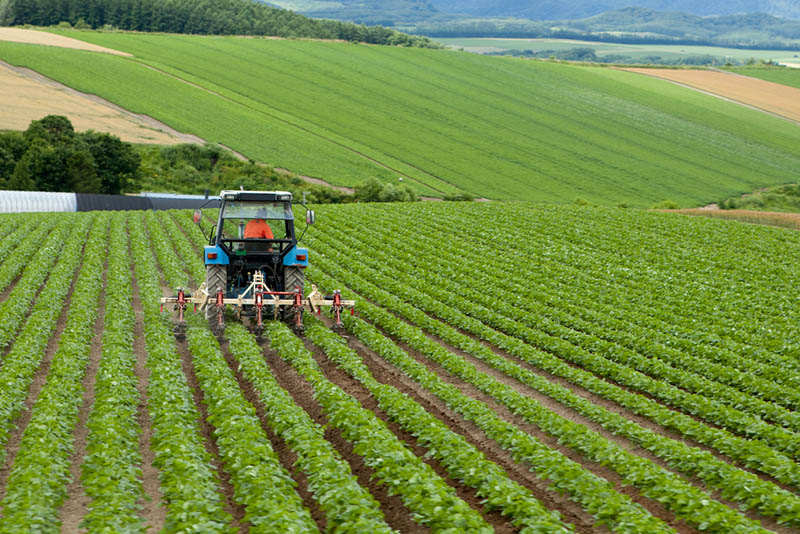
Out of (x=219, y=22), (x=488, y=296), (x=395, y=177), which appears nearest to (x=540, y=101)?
(x=395, y=177)

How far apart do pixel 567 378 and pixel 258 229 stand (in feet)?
27.2

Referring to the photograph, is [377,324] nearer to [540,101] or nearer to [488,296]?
[488,296]

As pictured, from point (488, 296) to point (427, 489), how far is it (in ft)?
48.5

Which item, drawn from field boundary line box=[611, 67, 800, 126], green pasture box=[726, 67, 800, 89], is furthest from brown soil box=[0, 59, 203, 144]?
green pasture box=[726, 67, 800, 89]

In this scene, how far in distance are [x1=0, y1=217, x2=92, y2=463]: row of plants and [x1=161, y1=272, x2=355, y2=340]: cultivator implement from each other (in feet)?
8.93

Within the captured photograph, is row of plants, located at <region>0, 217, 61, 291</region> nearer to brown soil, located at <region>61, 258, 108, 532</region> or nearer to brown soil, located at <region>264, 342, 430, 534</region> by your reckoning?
brown soil, located at <region>61, 258, 108, 532</region>

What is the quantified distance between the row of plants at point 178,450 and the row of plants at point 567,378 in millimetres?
6249

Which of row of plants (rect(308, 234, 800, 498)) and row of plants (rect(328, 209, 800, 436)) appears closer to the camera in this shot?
row of plants (rect(308, 234, 800, 498))

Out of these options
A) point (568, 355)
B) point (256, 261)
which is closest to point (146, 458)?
point (256, 261)

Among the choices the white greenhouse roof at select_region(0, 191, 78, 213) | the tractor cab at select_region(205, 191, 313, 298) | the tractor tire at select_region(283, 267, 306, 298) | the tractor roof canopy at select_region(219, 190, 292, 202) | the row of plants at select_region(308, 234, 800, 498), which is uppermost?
the tractor roof canopy at select_region(219, 190, 292, 202)

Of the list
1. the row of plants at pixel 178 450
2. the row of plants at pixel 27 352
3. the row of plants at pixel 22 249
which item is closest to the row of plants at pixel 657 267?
the row of plants at pixel 178 450

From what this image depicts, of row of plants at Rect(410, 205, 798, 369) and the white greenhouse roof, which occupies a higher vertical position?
row of plants at Rect(410, 205, 798, 369)

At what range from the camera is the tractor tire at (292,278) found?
19.7 meters

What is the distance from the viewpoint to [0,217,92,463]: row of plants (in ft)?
39.6
